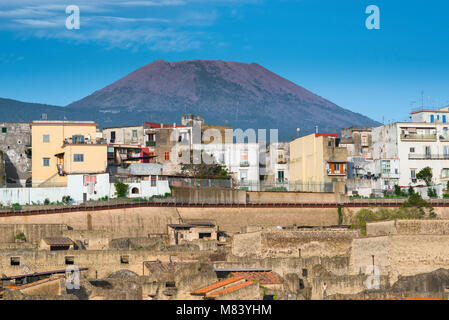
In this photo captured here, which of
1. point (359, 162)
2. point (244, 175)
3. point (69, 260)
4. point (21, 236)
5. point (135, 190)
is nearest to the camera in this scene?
point (69, 260)

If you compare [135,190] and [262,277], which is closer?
[262,277]

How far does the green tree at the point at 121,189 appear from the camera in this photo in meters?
64.8

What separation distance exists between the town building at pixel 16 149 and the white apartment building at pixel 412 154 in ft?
97.8

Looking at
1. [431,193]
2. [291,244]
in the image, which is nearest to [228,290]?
[291,244]

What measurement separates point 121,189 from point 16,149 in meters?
15.5

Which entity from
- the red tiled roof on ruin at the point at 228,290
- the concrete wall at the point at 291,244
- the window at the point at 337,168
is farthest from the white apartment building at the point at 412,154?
the red tiled roof on ruin at the point at 228,290

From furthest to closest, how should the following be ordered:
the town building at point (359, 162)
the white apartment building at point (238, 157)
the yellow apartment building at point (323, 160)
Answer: the white apartment building at point (238, 157)
the town building at point (359, 162)
the yellow apartment building at point (323, 160)

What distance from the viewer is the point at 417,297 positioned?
33281mm

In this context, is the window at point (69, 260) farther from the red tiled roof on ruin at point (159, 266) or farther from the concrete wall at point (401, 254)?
the concrete wall at point (401, 254)

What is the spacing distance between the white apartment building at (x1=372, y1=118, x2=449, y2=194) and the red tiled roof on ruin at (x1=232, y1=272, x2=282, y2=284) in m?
37.3

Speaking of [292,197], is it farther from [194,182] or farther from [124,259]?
Answer: [124,259]

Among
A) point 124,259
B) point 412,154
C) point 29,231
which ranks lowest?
point 124,259

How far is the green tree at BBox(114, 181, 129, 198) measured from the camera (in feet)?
212

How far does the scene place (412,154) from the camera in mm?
78375
